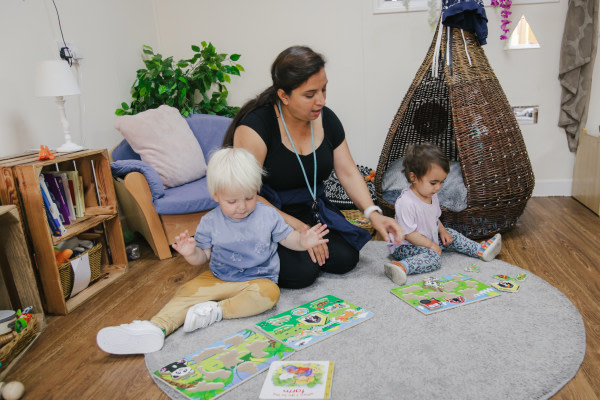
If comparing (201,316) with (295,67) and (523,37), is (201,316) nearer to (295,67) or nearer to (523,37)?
(295,67)

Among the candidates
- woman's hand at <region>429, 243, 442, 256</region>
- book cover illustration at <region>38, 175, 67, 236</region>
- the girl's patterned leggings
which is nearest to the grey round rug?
the girl's patterned leggings

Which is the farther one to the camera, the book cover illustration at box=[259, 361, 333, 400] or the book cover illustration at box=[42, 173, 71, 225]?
the book cover illustration at box=[42, 173, 71, 225]

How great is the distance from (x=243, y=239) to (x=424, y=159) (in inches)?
37.3

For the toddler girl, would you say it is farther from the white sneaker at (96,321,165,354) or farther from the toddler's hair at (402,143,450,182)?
the white sneaker at (96,321,165,354)

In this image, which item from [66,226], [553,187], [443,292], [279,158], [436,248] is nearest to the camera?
[443,292]

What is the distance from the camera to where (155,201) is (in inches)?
94.8

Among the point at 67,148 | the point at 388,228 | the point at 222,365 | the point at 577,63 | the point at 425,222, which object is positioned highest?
the point at 577,63

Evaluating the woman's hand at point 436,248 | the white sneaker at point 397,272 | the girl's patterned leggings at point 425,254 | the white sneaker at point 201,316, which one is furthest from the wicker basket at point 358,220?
the white sneaker at point 201,316

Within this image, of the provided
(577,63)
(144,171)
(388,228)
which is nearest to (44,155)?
(144,171)

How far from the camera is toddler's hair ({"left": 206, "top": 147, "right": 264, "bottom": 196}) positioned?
163 centimetres

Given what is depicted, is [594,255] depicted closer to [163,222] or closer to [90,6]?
[163,222]

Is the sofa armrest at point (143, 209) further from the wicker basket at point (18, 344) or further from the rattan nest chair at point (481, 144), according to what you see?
the rattan nest chair at point (481, 144)

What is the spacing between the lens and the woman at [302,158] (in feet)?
5.89

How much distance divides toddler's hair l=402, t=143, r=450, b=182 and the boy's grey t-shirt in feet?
2.40
